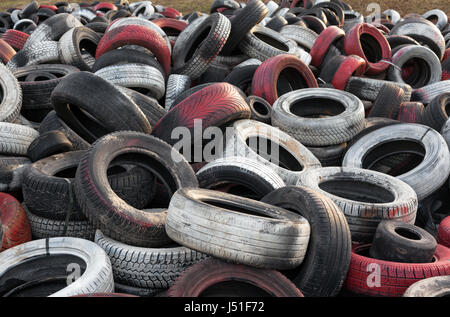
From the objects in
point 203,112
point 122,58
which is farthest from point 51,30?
point 203,112

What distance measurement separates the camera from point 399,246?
3.26 metres

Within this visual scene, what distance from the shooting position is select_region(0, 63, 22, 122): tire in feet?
17.0

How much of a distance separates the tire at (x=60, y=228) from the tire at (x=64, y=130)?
1.04 meters

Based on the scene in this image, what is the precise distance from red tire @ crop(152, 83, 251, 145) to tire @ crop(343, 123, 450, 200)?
1616 mm

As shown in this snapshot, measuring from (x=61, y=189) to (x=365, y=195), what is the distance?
303 cm

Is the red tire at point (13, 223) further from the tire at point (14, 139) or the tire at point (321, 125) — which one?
the tire at point (321, 125)

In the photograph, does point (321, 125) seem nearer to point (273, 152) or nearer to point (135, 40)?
point (273, 152)

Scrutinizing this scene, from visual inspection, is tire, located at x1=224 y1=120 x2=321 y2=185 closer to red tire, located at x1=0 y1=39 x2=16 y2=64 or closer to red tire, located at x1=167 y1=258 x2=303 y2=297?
red tire, located at x1=167 y1=258 x2=303 y2=297

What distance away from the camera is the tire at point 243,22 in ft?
24.1

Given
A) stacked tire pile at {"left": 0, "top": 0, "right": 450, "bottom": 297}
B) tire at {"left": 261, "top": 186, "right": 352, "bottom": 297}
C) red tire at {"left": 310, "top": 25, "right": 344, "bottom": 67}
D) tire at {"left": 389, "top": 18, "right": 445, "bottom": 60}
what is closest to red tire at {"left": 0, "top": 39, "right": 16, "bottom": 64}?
stacked tire pile at {"left": 0, "top": 0, "right": 450, "bottom": 297}

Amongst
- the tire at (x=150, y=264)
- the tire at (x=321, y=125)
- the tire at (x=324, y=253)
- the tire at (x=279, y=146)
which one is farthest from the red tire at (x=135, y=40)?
the tire at (x=324, y=253)

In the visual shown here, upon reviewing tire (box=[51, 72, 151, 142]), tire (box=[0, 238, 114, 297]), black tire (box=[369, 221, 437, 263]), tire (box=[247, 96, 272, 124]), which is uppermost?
tire (box=[51, 72, 151, 142])

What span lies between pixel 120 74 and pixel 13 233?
2.75 meters
